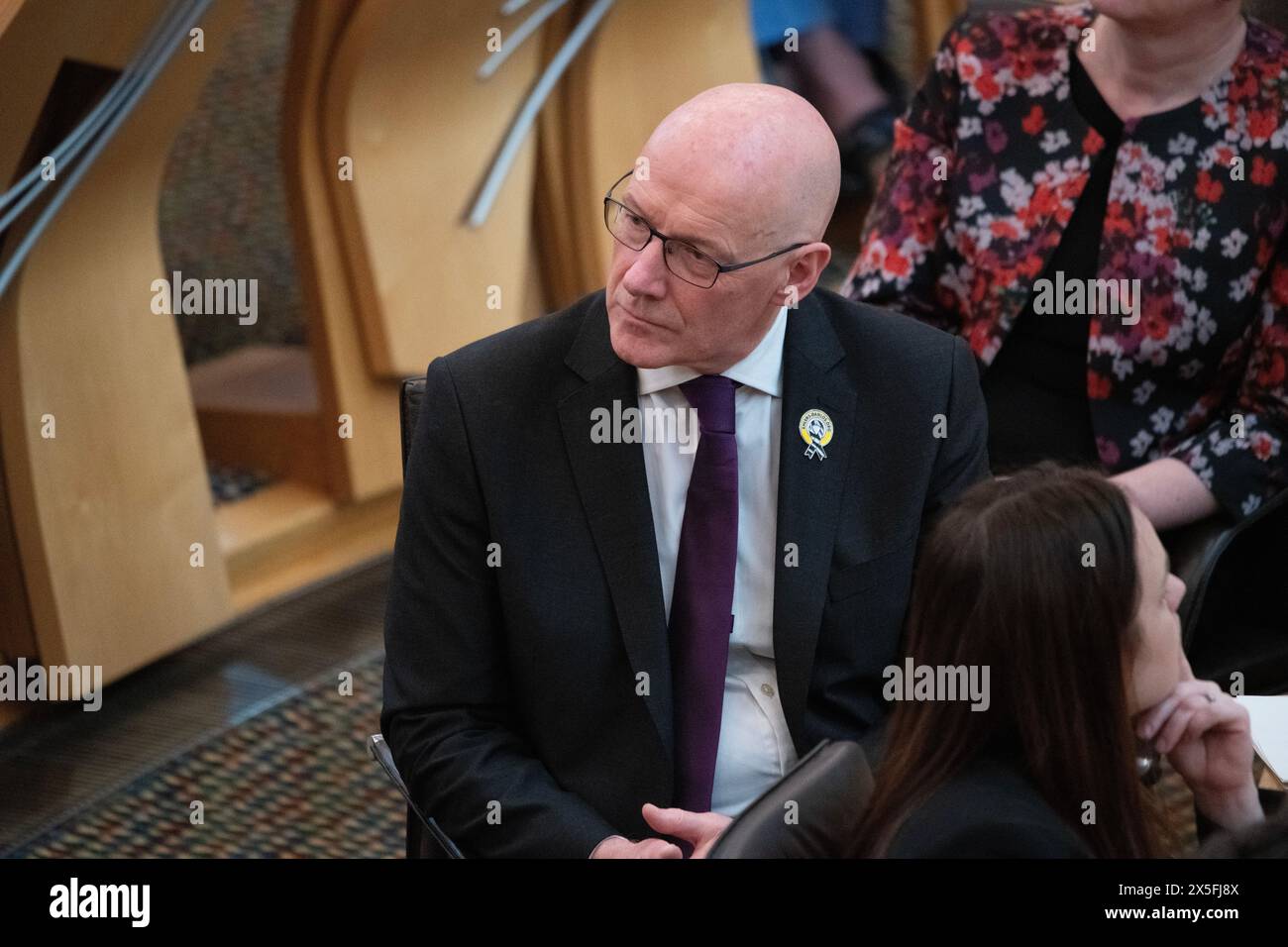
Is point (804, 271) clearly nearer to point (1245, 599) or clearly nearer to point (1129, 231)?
point (1129, 231)

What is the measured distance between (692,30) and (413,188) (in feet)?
2.93

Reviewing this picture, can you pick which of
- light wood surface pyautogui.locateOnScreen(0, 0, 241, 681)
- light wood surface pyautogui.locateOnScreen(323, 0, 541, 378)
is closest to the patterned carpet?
light wood surface pyautogui.locateOnScreen(0, 0, 241, 681)

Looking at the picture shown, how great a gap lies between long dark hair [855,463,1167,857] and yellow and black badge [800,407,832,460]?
0.33 metres

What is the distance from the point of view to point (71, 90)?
105 inches

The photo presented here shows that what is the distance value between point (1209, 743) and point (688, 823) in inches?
20.4

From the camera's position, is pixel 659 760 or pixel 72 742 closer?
pixel 659 760

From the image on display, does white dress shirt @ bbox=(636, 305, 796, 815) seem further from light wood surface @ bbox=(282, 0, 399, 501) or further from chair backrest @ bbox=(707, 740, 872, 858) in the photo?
light wood surface @ bbox=(282, 0, 399, 501)

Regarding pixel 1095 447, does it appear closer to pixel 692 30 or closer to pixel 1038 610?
pixel 1038 610

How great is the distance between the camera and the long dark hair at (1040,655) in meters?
1.40

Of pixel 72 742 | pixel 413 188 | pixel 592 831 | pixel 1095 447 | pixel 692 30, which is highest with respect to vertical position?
pixel 692 30

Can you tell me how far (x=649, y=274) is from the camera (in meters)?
1.65

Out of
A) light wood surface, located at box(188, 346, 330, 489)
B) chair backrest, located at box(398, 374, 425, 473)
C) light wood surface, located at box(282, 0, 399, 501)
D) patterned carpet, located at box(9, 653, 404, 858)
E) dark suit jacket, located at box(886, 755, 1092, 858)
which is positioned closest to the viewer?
dark suit jacket, located at box(886, 755, 1092, 858)

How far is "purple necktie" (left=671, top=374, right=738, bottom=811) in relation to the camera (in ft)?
5.69

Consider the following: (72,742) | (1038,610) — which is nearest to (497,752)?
(1038,610)
